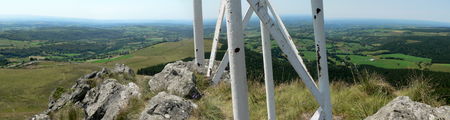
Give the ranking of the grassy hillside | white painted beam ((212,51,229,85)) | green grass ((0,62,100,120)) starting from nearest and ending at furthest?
1. white painted beam ((212,51,229,85))
2. the grassy hillside
3. green grass ((0,62,100,120))

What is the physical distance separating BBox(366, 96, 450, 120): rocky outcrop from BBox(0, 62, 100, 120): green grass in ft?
257

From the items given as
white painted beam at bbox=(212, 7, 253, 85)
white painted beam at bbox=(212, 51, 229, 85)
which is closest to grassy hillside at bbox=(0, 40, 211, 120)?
white painted beam at bbox=(212, 51, 229, 85)

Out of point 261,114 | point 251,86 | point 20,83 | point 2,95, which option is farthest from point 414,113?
point 20,83

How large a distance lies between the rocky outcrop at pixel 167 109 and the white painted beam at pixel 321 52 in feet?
9.45

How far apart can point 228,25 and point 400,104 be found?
3.41 metres

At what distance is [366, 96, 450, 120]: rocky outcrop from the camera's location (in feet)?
13.9

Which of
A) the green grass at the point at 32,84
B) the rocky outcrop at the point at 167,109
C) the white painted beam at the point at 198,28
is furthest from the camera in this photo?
the green grass at the point at 32,84

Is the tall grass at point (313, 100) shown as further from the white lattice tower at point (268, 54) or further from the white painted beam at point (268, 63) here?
the white lattice tower at point (268, 54)

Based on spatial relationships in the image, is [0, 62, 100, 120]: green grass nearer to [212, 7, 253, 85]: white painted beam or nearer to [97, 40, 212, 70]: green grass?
[97, 40, 212, 70]: green grass

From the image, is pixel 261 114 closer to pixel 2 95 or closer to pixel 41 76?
pixel 2 95

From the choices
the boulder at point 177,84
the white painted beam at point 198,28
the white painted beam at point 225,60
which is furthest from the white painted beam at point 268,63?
the boulder at point 177,84

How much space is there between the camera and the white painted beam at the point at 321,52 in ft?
Result: 11.3

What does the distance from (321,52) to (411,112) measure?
1.99 meters

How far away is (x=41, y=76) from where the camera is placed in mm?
103625
